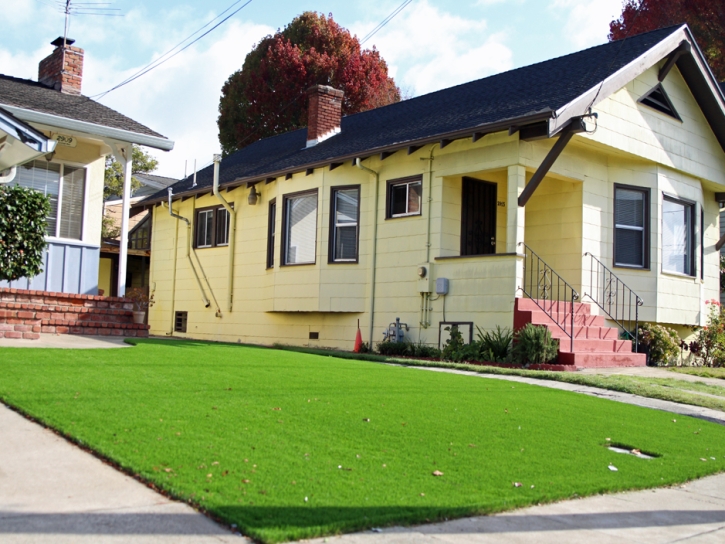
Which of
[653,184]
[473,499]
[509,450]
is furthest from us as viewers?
[653,184]

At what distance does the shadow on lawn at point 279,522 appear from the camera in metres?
3.77

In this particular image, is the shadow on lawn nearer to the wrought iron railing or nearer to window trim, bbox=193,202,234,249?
the wrought iron railing

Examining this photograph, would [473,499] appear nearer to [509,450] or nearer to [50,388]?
[509,450]

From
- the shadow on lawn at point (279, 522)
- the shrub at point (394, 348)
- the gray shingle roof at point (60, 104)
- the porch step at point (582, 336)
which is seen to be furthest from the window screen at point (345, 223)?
the shadow on lawn at point (279, 522)

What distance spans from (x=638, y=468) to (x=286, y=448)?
8.99ft

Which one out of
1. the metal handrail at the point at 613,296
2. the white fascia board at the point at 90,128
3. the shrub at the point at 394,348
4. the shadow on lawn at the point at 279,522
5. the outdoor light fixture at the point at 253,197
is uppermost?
the white fascia board at the point at 90,128

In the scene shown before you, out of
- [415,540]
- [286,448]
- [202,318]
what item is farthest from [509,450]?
[202,318]

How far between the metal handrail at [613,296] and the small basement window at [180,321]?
10.8m

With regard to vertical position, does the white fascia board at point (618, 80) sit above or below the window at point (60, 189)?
above

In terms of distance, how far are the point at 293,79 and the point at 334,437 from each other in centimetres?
3404

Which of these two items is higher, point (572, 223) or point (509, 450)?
point (572, 223)

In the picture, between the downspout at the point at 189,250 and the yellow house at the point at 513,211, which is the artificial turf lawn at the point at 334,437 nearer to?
the yellow house at the point at 513,211

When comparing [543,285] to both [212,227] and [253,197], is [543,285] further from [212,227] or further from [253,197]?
[212,227]

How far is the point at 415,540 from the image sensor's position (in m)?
4.00
